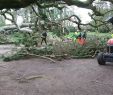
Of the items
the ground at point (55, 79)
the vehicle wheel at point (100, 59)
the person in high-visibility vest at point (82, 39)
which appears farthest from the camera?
the person in high-visibility vest at point (82, 39)

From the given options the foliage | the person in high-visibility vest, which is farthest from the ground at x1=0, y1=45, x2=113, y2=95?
the person in high-visibility vest

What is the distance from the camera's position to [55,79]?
1162cm

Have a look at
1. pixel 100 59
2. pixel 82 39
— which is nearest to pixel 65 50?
pixel 82 39

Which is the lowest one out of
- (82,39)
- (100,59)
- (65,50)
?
(65,50)

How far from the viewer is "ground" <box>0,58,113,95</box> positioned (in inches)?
374

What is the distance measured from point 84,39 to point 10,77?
9338 millimetres

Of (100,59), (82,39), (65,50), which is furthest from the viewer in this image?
(82,39)

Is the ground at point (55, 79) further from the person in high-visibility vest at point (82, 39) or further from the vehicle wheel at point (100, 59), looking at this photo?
the person in high-visibility vest at point (82, 39)

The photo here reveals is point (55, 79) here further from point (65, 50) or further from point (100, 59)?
point (65, 50)

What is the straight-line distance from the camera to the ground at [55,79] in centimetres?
951

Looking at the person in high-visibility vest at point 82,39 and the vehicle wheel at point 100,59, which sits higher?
the person in high-visibility vest at point 82,39

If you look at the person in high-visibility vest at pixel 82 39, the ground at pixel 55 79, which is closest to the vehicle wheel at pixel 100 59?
the ground at pixel 55 79

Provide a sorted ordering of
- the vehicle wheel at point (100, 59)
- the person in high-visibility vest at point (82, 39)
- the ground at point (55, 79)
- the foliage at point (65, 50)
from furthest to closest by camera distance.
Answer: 1. the person in high-visibility vest at point (82, 39)
2. the foliage at point (65, 50)
3. the vehicle wheel at point (100, 59)
4. the ground at point (55, 79)

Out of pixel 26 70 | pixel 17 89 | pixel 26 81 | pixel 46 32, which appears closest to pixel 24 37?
pixel 46 32
